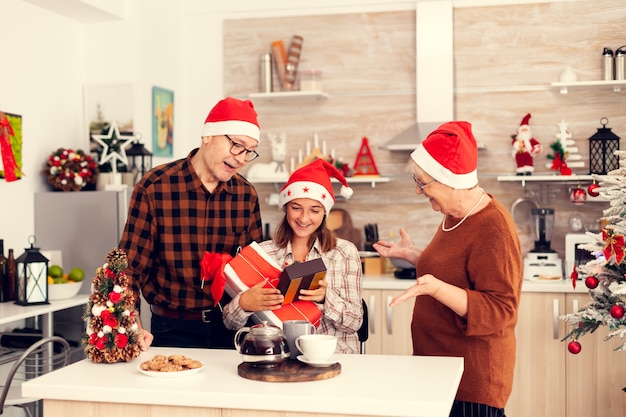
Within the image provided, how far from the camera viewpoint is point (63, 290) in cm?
409

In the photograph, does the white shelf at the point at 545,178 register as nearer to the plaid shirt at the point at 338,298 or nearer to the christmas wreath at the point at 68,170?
the plaid shirt at the point at 338,298

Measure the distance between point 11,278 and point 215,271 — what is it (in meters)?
1.74

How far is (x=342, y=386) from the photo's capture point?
→ 211cm

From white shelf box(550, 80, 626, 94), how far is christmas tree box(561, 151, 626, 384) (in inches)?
45.2

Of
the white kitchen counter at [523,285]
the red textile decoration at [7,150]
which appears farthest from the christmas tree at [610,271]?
the red textile decoration at [7,150]

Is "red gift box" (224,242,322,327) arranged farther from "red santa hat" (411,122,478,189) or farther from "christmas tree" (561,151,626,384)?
"christmas tree" (561,151,626,384)

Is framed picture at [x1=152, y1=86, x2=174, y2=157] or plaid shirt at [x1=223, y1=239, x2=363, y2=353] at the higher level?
framed picture at [x1=152, y1=86, x2=174, y2=157]

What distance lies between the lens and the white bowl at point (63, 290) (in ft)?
13.3

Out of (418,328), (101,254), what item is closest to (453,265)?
(418,328)

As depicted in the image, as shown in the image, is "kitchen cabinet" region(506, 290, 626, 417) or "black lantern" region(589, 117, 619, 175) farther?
"black lantern" region(589, 117, 619, 175)

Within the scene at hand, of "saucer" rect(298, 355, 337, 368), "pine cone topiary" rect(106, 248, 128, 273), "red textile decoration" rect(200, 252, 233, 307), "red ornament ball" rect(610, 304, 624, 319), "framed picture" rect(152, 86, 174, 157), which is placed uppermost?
"framed picture" rect(152, 86, 174, 157)

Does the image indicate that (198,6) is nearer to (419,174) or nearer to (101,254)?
(101,254)

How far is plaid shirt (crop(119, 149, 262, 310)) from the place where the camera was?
9.36 feet

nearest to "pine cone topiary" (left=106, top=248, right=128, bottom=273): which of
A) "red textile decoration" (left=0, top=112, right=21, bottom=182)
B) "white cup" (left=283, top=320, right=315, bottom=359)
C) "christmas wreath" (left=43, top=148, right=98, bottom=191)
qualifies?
"white cup" (left=283, top=320, right=315, bottom=359)
